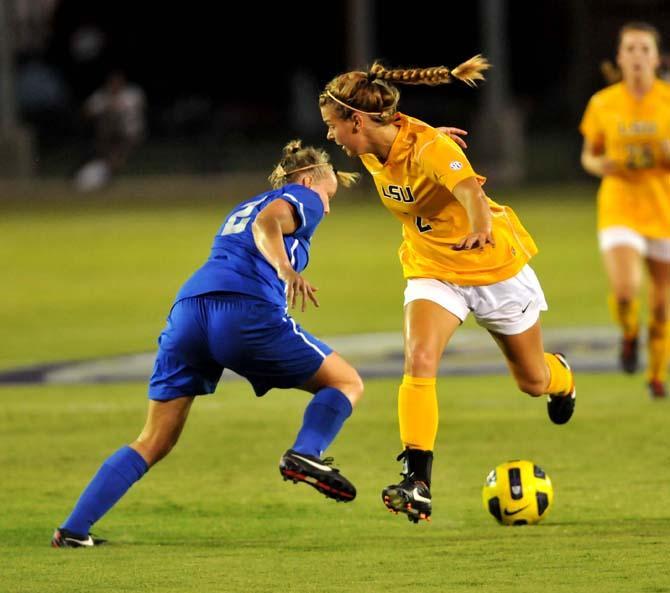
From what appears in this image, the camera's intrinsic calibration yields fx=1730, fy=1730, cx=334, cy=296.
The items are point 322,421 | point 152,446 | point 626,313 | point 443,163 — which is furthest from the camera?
point 626,313

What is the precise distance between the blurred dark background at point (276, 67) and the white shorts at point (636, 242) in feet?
77.2

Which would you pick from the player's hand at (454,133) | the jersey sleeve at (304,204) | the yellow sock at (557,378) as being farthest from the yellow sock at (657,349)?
the jersey sleeve at (304,204)

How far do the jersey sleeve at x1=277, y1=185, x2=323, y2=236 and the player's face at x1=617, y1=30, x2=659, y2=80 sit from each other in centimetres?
436

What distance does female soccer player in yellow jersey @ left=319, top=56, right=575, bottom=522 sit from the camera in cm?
779

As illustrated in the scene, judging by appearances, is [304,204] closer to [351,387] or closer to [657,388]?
[351,387]

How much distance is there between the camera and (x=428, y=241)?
8.23 m

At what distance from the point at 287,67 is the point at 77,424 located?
37.2 meters

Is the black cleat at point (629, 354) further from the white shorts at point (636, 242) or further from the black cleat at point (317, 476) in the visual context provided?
the black cleat at point (317, 476)

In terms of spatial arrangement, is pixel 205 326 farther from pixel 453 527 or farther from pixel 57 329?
pixel 57 329

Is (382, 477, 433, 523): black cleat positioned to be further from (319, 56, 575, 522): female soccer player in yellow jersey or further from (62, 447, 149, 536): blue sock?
(62, 447, 149, 536): blue sock

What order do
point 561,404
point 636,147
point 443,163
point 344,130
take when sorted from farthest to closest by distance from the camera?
point 636,147 < point 561,404 < point 344,130 < point 443,163

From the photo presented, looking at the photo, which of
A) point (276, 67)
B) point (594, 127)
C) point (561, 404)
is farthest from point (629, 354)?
point (276, 67)

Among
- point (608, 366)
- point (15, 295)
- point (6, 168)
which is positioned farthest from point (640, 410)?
point (6, 168)

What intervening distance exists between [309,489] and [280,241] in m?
2.23
